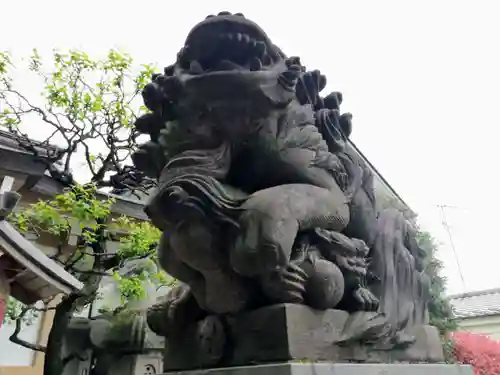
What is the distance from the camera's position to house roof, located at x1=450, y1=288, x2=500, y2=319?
9.16 metres

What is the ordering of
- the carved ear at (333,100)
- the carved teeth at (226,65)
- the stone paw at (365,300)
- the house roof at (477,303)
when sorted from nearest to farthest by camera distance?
the stone paw at (365,300)
the carved teeth at (226,65)
the carved ear at (333,100)
the house roof at (477,303)

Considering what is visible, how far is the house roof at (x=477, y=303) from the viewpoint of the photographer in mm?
9164

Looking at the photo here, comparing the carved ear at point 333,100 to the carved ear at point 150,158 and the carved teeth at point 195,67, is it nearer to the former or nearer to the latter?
the carved teeth at point 195,67

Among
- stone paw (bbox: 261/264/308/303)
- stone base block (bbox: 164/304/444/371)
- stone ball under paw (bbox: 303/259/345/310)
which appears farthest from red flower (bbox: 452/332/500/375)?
stone paw (bbox: 261/264/308/303)

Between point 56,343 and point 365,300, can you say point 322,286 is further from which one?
point 56,343

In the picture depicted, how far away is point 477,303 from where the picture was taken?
35.8 feet

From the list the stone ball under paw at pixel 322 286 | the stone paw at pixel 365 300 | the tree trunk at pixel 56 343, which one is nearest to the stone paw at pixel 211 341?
the stone ball under paw at pixel 322 286

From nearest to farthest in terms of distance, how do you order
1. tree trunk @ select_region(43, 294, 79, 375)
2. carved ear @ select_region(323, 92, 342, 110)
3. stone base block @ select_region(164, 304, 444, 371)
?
stone base block @ select_region(164, 304, 444, 371)
carved ear @ select_region(323, 92, 342, 110)
tree trunk @ select_region(43, 294, 79, 375)

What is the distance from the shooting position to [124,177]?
19.7 ft

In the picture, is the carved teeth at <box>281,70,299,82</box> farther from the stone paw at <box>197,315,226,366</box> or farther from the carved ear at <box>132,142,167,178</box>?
the stone paw at <box>197,315,226,366</box>

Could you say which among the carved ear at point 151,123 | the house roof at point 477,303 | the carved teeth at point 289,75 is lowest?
the carved ear at point 151,123

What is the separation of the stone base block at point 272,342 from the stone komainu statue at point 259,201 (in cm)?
2

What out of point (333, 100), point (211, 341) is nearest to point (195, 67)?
point (333, 100)

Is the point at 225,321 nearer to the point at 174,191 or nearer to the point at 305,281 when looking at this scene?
the point at 305,281
